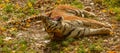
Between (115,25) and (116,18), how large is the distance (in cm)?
52

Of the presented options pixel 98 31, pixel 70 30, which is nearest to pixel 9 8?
pixel 70 30

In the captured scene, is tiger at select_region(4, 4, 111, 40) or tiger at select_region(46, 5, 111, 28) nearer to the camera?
tiger at select_region(4, 4, 111, 40)

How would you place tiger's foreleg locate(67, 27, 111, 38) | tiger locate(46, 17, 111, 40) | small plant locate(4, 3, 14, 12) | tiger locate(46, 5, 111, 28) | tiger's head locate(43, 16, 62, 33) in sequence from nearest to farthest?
tiger's head locate(43, 16, 62, 33), tiger locate(46, 17, 111, 40), tiger's foreleg locate(67, 27, 111, 38), tiger locate(46, 5, 111, 28), small plant locate(4, 3, 14, 12)

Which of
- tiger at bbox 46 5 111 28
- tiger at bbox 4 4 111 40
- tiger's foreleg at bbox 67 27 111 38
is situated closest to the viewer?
tiger at bbox 4 4 111 40

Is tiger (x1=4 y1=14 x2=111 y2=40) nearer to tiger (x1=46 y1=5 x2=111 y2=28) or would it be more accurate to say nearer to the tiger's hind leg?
the tiger's hind leg

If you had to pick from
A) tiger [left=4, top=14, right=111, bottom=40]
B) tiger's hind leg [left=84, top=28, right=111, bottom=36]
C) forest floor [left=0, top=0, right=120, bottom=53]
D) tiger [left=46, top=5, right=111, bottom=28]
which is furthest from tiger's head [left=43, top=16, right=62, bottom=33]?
tiger's hind leg [left=84, top=28, right=111, bottom=36]

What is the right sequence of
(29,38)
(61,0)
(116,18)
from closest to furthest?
(29,38) < (116,18) < (61,0)

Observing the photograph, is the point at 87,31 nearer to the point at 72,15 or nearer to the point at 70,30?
the point at 70,30

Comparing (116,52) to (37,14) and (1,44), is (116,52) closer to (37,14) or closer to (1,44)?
(1,44)

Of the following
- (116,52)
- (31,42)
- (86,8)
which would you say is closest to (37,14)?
(86,8)

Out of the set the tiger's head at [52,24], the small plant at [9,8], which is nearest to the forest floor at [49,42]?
the tiger's head at [52,24]

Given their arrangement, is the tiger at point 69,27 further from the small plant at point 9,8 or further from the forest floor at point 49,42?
the small plant at point 9,8

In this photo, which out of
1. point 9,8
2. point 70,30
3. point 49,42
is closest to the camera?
point 70,30

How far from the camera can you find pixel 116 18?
10.7 meters
